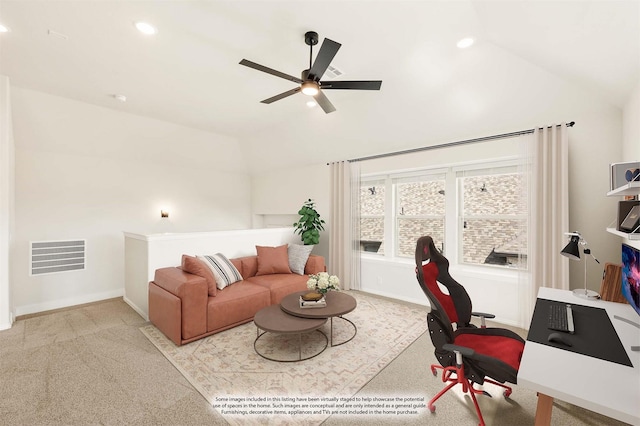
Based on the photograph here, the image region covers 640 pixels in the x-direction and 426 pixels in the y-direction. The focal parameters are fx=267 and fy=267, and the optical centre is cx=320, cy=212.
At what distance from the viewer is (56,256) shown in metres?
4.23

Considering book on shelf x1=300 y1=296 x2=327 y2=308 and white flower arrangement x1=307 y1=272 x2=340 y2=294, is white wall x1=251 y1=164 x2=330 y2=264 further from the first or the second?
book on shelf x1=300 y1=296 x2=327 y2=308

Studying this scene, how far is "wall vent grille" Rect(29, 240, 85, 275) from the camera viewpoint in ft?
13.4

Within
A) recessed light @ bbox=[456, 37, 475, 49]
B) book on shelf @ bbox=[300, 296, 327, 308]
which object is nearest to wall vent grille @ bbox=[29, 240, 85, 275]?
book on shelf @ bbox=[300, 296, 327, 308]

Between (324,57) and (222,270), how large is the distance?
9.23ft

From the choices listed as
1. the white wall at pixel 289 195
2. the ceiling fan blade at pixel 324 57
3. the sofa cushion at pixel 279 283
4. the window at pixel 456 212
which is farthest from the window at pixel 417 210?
the ceiling fan blade at pixel 324 57

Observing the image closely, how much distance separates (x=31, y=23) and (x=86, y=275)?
12.2 ft

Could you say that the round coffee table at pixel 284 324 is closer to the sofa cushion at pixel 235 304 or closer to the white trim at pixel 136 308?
the sofa cushion at pixel 235 304

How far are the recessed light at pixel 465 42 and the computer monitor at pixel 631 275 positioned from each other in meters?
2.12

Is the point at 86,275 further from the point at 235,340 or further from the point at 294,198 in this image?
the point at 294,198

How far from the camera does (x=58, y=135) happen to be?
4062 millimetres

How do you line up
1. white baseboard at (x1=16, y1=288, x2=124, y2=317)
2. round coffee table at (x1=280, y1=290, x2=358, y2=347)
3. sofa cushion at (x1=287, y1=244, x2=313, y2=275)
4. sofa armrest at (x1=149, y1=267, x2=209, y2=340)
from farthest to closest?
1. sofa cushion at (x1=287, y1=244, x2=313, y2=275)
2. white baseboard at (x1=16, y1=288, x2=124, y2=317)
3. sofa armrest at (x1=149, y1=267, x2=209, y2=340)
4. round coffee table at (x1=280, y1=290, x2=358, y2=347)

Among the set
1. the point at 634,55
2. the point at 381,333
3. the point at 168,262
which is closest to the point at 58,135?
the point at 168,262

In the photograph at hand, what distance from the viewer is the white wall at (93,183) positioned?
3.94 metres

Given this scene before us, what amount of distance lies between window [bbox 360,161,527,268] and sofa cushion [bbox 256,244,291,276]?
1.62 metres
